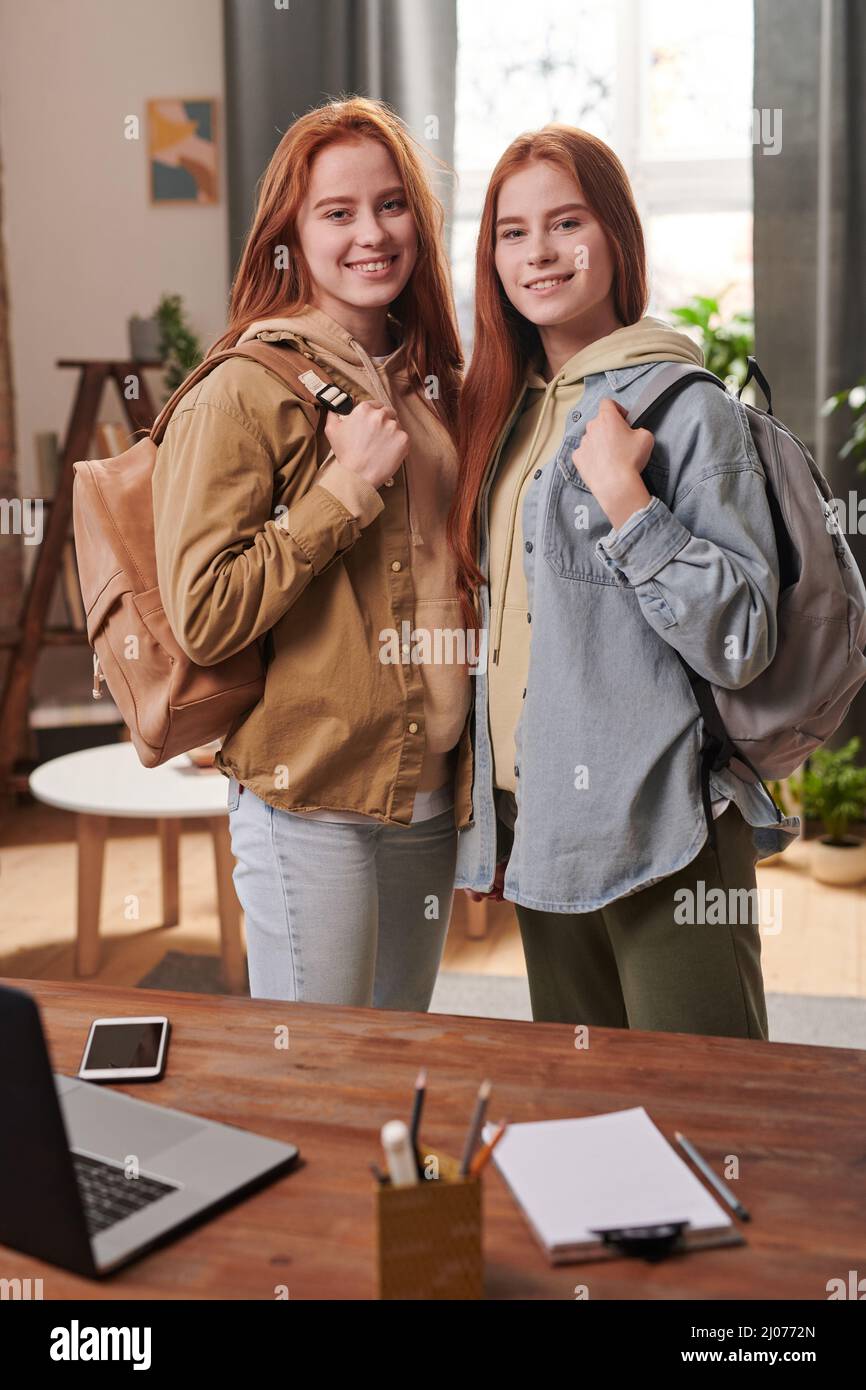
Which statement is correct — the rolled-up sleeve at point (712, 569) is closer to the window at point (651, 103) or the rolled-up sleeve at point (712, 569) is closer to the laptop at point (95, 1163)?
the laptop at point (95, 1163)

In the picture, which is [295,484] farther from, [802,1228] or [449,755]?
[802,1228]

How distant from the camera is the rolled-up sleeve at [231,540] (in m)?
1.44

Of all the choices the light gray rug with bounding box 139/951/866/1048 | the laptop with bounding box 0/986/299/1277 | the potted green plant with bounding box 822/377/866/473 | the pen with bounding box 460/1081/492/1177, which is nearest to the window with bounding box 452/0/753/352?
the potted green plant with bounding box 822/377/866/473

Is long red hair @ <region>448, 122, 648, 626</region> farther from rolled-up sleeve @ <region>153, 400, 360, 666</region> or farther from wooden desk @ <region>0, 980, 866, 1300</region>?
wooden desk @ <region>0, 980, 866, 1300</region>

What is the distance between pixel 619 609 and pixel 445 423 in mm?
411

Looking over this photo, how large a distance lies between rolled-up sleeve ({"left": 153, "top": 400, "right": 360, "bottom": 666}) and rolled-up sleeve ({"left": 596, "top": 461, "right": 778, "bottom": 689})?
33cm

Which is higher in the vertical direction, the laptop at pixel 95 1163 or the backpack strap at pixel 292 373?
the backpack strap at pixel 292 373

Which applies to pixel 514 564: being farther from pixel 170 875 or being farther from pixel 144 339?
pixel 144 339

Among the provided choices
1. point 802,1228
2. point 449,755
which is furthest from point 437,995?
point 802,1228

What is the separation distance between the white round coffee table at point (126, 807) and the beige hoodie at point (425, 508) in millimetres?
1363

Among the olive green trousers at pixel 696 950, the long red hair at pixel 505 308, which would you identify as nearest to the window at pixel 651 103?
the long red hair at pixel 505 308

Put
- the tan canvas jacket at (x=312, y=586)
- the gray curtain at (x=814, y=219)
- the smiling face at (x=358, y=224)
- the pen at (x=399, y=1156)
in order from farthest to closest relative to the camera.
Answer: the gray curtain at (x=814, y=219) → the smiling face at (x=358, y=224) → the tan canvas jacket at (x=312, y=586) → the pen at (x=399, y=1156)

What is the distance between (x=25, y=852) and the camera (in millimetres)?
4207

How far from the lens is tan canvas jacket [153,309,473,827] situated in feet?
4.77
